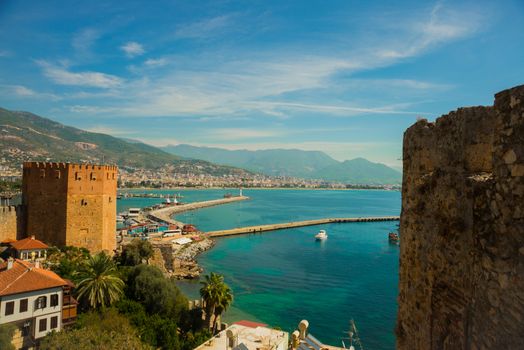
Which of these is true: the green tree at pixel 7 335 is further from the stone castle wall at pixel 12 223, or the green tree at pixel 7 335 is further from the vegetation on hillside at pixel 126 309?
the stone castle wall at pixel 12 223

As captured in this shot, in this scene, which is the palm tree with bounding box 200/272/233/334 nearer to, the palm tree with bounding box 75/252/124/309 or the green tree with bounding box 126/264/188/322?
the green tree with bounding box 126/264/188/322

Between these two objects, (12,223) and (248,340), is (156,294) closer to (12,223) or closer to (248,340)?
(248,340)

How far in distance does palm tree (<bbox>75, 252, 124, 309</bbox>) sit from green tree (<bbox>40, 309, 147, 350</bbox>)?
1.08 m

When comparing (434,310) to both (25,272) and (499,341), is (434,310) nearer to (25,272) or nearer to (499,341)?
(499,341)

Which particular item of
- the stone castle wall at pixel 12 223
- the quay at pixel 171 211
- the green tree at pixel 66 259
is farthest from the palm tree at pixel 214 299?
the quay at pixel 171 211

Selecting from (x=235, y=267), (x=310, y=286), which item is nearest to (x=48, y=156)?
(x=235, y=267)

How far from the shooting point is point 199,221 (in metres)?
64.7

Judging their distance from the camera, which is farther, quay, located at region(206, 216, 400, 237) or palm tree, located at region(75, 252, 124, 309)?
quay, located at region(206, 216, 400, 237)

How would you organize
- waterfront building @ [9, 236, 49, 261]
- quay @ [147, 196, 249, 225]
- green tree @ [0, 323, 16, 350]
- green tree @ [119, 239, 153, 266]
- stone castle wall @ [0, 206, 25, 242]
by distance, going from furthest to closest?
quay @ [147, 196, 249, 225] < green tree @ [119, 239, 153, 266] < stone castle wall @ [0, 206, 25, 242] < waterfront building @ [9, 236, 49, 261] < green tree @ [0, 323, 16, 350]

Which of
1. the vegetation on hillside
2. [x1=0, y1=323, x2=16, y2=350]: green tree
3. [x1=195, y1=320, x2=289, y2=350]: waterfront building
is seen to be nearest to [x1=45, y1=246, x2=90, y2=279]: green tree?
the vegetation on hillside

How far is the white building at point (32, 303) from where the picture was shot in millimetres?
12273

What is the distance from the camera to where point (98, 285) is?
1450 cm

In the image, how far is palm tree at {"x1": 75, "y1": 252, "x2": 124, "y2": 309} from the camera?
14414mm

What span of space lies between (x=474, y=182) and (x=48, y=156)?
138 m
